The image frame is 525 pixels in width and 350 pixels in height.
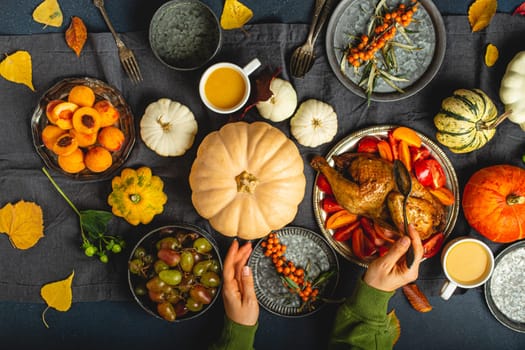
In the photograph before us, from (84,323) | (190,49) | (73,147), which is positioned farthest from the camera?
(84,323)

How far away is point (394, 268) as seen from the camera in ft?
4.91

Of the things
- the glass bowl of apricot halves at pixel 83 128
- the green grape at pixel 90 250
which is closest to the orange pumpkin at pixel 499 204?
the glass bowl of apricot halves at pixel 83 128

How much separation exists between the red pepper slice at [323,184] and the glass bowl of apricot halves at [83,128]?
69 cm

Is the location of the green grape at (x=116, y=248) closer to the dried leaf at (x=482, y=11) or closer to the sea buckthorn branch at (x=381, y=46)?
the sea buckthorn branch at (x=381, y=46)

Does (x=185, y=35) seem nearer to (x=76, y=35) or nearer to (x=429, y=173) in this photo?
(x=76, y=35)

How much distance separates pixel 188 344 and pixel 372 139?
3.45 ft

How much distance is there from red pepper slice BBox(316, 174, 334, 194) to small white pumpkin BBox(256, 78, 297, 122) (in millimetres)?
253

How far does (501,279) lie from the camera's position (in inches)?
65.9

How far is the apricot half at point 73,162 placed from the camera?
145 cm

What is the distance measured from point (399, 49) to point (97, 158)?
3.73 ft

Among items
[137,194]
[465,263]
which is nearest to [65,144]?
[137,194]

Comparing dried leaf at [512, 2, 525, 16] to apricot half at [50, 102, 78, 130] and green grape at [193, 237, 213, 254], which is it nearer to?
green grape at [193, 237, 213, 254]

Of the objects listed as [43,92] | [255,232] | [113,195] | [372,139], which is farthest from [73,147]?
[372,139]

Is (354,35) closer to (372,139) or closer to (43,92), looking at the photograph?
(372,139)
